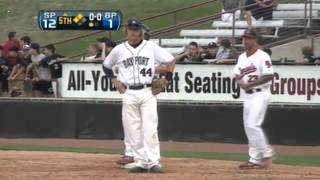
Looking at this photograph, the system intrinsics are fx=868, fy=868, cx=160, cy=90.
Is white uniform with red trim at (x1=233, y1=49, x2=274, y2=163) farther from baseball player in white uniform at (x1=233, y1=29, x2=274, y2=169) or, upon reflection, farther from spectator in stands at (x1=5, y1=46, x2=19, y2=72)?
spectator in stands at (x1=5, y1=46, x2=19, y2=72)

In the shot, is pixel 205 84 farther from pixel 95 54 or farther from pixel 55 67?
pixel 55 67

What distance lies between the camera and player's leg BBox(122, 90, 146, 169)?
1161 centimetres

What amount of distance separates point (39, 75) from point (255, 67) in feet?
32.0

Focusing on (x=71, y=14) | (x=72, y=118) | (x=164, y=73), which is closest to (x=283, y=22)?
(x=72, y=118)

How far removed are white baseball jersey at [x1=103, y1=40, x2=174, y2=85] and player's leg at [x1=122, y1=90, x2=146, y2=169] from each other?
22cm

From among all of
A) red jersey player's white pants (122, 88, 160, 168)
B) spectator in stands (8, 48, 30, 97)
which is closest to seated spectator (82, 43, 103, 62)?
spectator in stands (8, 48, 30, 97)

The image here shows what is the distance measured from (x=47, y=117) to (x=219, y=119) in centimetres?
426


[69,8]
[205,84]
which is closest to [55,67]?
[205,84]

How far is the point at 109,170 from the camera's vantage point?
473 inches

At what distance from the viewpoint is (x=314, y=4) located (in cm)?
2353

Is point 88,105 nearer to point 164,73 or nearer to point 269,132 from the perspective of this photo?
point 269,132

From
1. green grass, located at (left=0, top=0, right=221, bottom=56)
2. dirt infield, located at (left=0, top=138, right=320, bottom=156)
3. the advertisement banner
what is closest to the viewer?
dirt infield, located at (left=0, top=138, right=320, bottom=156)

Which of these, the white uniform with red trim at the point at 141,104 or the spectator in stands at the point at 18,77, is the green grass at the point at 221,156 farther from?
the white uniform with red trim at the point at 141,104

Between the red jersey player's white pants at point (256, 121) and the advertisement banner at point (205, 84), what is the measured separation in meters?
7.14
